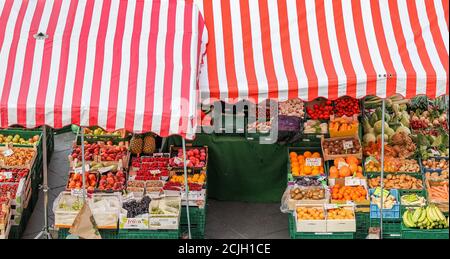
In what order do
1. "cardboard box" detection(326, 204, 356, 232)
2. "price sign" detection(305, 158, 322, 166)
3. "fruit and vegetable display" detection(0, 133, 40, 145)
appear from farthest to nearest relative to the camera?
"fruit and vegetable display" detection(0, 133, 40, 145), "price sign" detection(305, 158, 322, 166), "cardboard box" detection(326, 204, 356, 232)

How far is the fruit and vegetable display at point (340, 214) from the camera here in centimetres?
1153

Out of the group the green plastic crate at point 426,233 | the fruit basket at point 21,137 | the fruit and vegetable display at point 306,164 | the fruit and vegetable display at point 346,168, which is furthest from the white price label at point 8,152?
the green plastic crate at point 426,233

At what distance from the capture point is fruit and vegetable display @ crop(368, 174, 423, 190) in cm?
1211

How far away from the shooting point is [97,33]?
36.2 ft

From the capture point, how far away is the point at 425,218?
11.6 metres

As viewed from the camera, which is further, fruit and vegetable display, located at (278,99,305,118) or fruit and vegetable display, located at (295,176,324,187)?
fruit and vegetable display, located at (278,99,305,118)

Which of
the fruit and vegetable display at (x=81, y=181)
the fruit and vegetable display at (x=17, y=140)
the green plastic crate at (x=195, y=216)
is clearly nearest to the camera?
the green plastic crate at (x=195, y=216)

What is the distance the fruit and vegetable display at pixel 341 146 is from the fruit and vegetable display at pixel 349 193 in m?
0.81

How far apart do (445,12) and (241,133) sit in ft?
11.7

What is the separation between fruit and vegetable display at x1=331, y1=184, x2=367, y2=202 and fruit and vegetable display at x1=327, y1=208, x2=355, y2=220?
0.24 m

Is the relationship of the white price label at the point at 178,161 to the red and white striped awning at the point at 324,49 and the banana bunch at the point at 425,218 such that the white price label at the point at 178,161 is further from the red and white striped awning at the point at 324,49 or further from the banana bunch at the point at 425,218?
the banana bunch at the point at 425,218

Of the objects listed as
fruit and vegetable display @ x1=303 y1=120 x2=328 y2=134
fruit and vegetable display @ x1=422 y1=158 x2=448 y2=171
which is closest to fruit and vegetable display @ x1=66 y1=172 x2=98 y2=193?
fruit and vegetable display @ x1=303 y1=120 x2=328 y2=134

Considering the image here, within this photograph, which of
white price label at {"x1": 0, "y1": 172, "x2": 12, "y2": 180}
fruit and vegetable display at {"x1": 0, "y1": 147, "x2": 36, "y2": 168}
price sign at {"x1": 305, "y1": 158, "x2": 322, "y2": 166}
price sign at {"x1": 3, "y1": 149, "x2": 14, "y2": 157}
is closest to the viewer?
white price label at {"x1": 0, "y1": 172, "x2": 12, "y2": 180}

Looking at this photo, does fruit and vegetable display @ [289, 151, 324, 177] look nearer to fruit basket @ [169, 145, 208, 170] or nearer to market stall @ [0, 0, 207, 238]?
fruit basket @ [169, 145, 208, 170]
